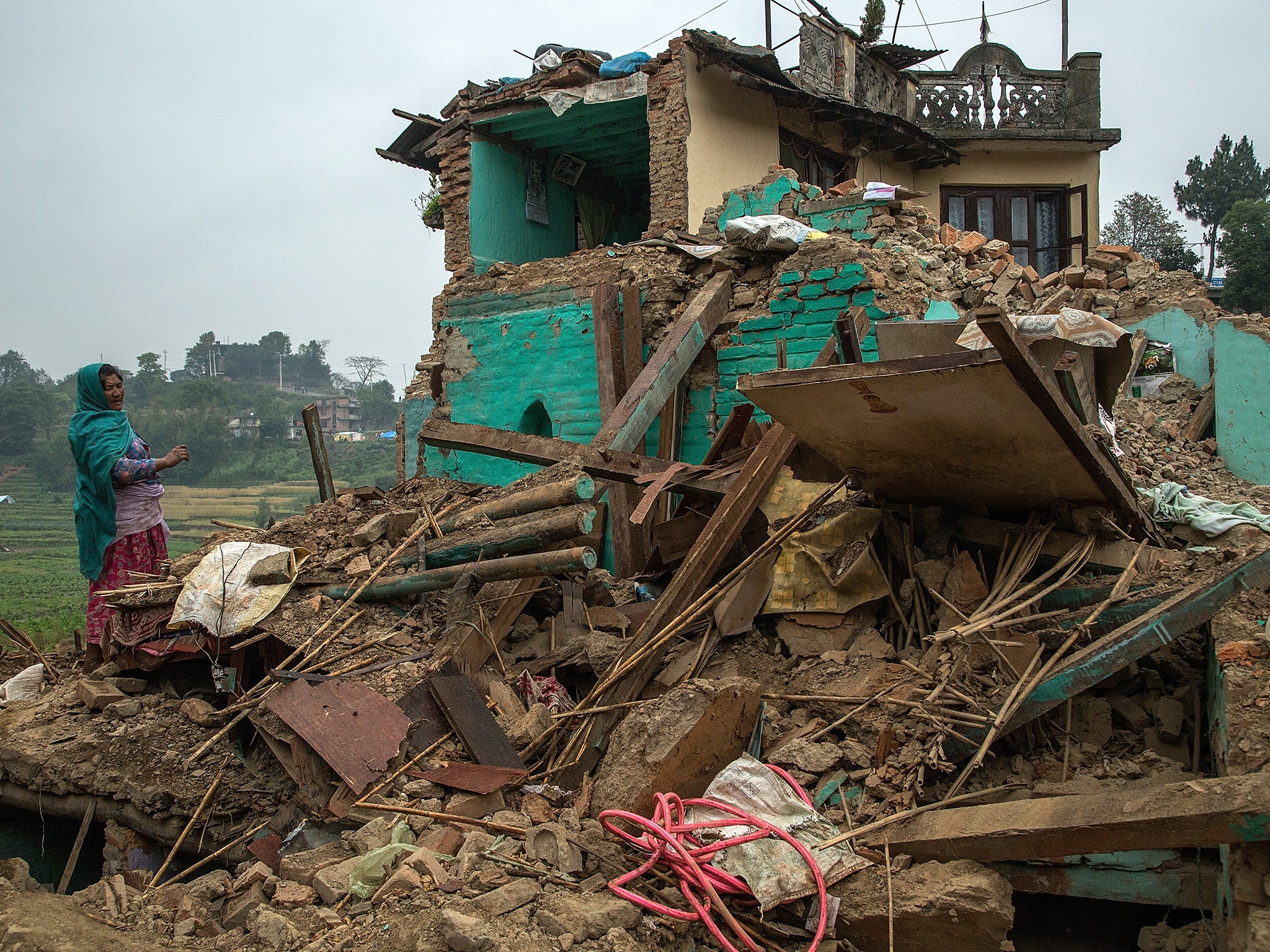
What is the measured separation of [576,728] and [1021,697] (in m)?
1.91

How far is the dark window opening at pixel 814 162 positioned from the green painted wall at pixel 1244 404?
5.89 m

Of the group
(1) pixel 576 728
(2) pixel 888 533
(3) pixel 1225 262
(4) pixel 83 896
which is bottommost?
(4) pixel 83 896

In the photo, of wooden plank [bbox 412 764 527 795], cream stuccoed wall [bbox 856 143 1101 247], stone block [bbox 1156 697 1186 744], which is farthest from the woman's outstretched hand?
cream stuccoed wall [bbox 856 143 1101 247]

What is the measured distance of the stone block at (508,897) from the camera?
260cm

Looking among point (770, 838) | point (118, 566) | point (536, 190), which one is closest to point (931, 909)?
point (770, 838)

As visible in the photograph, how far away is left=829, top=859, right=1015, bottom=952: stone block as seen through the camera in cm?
266

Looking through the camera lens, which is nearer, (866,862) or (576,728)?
(866,862)

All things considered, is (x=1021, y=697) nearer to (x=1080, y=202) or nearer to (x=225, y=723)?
(x=225, y=723)

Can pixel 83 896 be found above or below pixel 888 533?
below

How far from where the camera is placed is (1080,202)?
A: 14.4 meters

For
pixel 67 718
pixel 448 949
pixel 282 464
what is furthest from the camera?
pixel 282 464

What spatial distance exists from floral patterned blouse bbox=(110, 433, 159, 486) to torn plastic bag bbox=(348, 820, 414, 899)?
3.44 m

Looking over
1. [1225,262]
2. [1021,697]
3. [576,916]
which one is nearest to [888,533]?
[1021,697]

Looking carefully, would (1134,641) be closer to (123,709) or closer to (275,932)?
(275,932)
